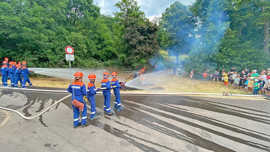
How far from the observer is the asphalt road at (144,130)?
345 centimetres

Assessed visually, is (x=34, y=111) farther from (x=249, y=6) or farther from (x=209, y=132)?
(x=249, y=6)

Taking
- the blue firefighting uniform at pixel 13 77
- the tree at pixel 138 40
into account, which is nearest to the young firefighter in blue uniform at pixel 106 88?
the blue firefighting uniform at pixel 13 77

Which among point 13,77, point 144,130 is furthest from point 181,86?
point 13,77

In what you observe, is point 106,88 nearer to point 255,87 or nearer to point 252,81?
point 255,87

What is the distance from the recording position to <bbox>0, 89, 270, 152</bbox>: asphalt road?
11.3 ft

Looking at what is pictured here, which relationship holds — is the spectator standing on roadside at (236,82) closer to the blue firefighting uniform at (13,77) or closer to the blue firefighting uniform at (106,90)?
the blue firefighting uniform at (106,90)

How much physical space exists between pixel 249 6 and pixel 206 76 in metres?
8.42

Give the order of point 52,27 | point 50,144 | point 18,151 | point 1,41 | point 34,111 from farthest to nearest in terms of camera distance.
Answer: point 52,27
point 1,41
point 34,111
point 50,144
point 18,151

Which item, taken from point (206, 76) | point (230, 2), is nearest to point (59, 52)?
point (206, 76)

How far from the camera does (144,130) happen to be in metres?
4.26

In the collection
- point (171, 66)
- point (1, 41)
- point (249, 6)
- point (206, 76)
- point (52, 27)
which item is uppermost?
point (249, 6)

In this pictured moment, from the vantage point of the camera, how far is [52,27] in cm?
1636

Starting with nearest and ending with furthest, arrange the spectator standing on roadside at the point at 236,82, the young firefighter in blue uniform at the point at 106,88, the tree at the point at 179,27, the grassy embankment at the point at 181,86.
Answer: the young firefighter in blue uniform at the point at 106,88 → the grassy embankment at the point at 181,86 → the spectator standing on roadside at the point at 236,82 → the tree at the point at 179,27

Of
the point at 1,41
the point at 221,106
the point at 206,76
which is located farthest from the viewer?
the point at 1,41
